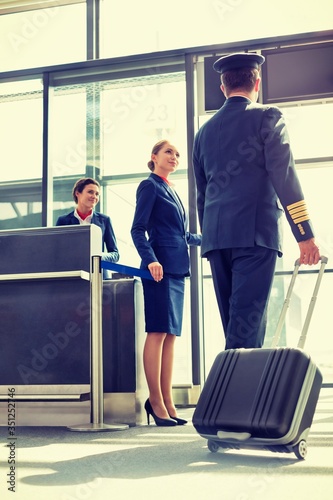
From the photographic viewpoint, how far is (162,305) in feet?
11.6

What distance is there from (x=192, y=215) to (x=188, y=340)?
865 millimetres

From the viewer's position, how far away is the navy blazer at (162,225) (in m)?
3.55

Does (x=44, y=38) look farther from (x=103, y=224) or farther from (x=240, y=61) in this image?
(x=240, y=61)

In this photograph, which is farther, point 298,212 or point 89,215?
point 89,215

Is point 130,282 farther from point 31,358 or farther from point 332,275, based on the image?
point 332,275

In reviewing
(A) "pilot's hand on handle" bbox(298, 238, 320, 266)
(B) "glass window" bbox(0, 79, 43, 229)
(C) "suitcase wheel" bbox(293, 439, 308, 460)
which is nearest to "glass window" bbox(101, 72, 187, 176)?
(B) "glass window" bbox(0, 79, 43, 229)

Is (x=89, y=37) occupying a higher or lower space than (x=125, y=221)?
higher

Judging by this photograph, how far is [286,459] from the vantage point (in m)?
2.27

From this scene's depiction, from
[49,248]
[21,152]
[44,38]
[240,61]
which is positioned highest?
[44,38]

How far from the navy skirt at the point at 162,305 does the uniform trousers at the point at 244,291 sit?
92 cm

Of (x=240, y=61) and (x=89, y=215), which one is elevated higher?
(x=240, y=61)

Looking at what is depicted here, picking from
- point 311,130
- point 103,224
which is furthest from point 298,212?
point 311,130

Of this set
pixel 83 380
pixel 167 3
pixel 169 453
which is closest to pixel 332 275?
pixel 167 3

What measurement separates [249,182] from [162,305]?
3.64 ft
